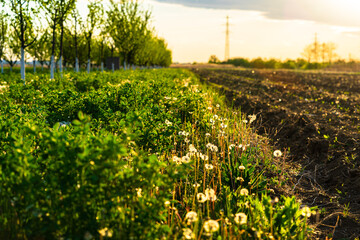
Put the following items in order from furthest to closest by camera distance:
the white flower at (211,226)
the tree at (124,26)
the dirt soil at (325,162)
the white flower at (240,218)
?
the tree at (124,26), the dirt soil at (325,162), the white flower at (240,218), the white flower at (211,226)

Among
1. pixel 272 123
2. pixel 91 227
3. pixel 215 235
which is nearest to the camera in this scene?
pixel 91 227

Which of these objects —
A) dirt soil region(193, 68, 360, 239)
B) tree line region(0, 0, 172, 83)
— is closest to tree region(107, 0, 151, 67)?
tree line region(0, 0, 172, 83)

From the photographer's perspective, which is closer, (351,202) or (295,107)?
(351,202)

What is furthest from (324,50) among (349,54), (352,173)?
(352,173)

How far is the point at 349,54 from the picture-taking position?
292ft

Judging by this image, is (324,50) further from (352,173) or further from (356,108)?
(352,173)

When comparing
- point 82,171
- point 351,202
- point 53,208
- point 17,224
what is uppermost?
point 82,171

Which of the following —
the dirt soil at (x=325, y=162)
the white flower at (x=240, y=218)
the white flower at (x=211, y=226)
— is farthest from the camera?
the dirt soil at (x=325, y=162)

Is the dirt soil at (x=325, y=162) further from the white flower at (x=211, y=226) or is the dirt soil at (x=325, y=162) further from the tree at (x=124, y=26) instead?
the tree at (x=124, y=26)

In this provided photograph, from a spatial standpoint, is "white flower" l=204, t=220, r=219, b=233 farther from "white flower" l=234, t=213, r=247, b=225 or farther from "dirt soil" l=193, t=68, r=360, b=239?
"dirt soil" l=193, t=68, r=360, b=239

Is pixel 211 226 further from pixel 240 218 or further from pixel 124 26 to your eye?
pixel 124 26

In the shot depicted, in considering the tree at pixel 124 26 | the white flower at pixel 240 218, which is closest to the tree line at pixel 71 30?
the tree at pixel 124 26

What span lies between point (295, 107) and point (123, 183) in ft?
29.4

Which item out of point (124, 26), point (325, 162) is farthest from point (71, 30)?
point (325, 162)
